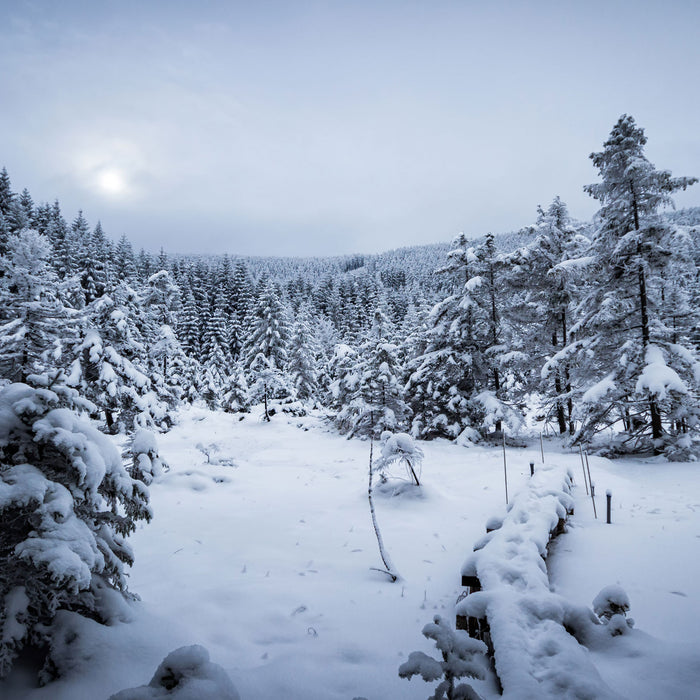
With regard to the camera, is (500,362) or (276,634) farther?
(500,362)

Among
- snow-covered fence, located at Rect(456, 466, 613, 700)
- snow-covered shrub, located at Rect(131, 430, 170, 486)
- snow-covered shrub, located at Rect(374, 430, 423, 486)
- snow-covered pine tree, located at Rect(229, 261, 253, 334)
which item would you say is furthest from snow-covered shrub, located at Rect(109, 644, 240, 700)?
snow-covered pine tree, located at Rect(229, 261, 253, 334)

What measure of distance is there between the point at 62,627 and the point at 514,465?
12.7 metres

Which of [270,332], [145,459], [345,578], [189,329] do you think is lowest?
[345,578]

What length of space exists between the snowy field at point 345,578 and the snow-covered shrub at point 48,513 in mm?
459

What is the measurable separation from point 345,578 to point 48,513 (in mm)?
4223

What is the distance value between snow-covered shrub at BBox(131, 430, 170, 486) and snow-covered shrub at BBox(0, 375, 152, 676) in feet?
3.06

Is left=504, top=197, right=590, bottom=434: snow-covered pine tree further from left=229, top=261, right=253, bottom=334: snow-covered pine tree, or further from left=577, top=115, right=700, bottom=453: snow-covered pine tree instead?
left=229, top=261, right=253, bottom=334: snow-covered pine tree

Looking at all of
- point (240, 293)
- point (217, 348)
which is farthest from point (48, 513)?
point (240, 293)

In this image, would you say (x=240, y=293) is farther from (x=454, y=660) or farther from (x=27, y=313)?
(x=454, y=660)

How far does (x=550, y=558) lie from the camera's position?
592 cm

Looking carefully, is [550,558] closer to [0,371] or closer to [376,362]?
[376,362]

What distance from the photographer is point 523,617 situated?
3695mm

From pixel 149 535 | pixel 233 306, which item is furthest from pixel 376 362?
pixel 233 306

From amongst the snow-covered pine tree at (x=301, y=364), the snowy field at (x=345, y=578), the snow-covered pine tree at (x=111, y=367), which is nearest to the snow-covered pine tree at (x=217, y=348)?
the snow-covered pine tree at (x=301, y=364)
